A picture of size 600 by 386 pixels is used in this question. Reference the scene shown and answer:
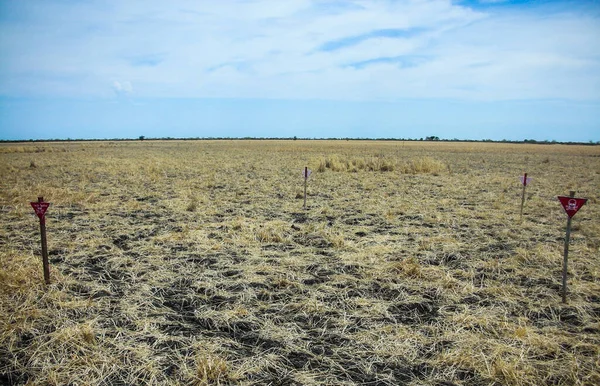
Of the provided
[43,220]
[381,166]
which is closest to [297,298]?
[43,220]

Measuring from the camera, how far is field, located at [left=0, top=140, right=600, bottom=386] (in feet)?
11.1

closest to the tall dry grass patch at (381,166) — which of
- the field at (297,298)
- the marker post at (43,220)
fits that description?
the field at (297,298)

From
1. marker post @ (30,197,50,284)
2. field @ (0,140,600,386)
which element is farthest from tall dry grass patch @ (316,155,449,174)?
marker post @ (30,197,50,284)

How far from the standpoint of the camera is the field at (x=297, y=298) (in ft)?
11.1

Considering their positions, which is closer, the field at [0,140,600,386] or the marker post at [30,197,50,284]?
the field at [0,140,600,386]

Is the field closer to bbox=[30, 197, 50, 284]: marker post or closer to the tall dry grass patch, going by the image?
bbox=[30, 197, 50, 284]: marker post

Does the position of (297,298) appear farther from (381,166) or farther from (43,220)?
(381,166)

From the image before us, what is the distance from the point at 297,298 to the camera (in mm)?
4797

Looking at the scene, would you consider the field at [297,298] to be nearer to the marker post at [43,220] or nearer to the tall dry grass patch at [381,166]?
the marker post at [43,220]

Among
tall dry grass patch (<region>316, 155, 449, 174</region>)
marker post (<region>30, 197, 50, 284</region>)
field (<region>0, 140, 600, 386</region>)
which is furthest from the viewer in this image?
tall dry grass patch (<region>316, 155, 449, 174</region>)

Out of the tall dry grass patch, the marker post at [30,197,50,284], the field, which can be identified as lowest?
the field

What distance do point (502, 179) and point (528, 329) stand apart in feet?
51.9

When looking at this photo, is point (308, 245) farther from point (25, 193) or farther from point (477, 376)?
point (25, 193)

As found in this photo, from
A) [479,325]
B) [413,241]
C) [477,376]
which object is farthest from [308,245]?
[477,376]
